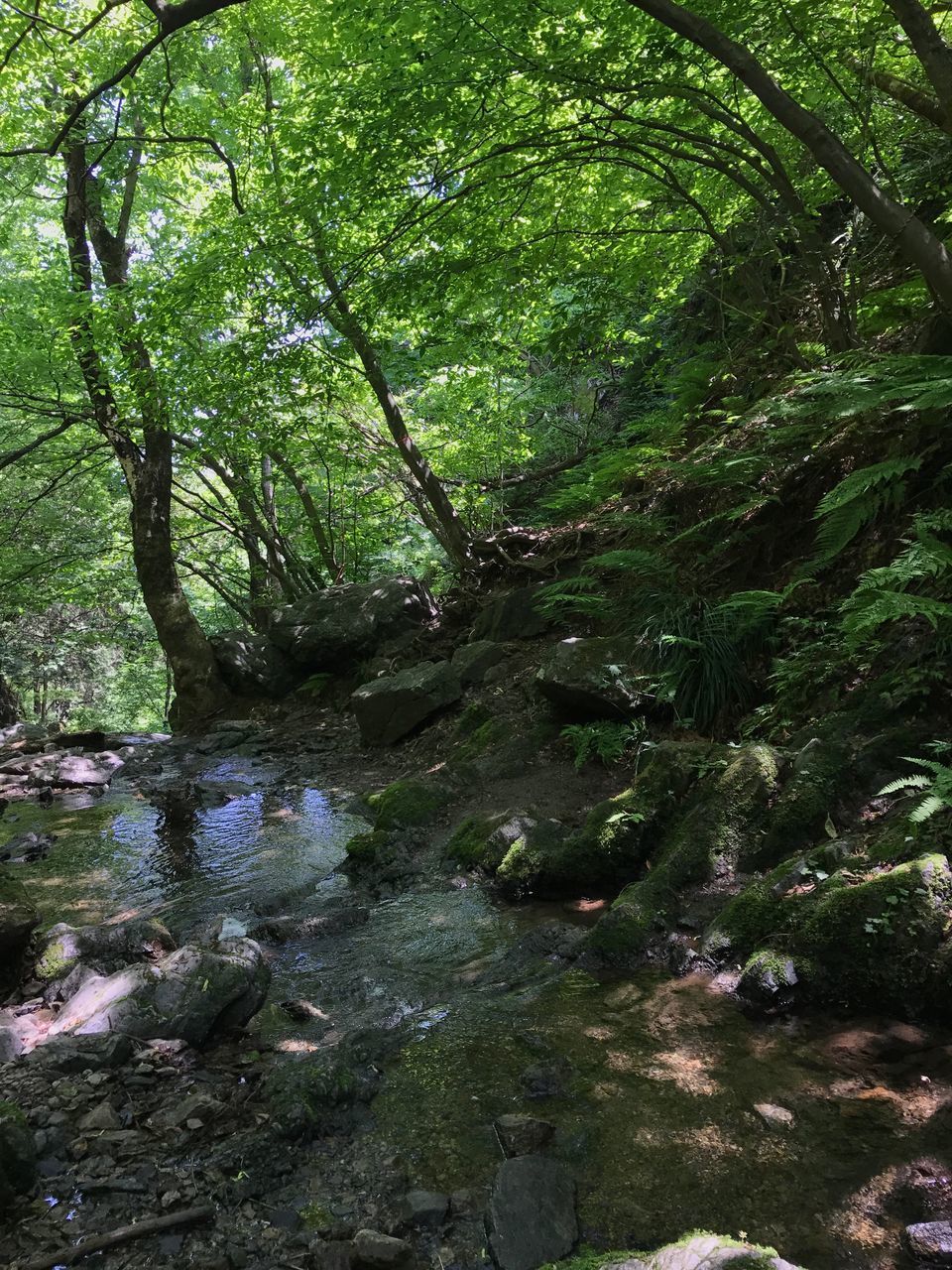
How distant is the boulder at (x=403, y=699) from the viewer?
965 centimetres

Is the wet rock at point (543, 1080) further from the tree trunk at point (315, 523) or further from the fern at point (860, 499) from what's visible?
the tree trunk at point (315, 523)

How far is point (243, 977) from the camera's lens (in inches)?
153

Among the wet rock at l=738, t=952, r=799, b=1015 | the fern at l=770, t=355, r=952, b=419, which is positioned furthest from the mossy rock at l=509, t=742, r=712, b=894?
the fern at l=770, t=355, r=952, b=419

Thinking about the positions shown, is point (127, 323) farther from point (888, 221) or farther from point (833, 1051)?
point (833, 1051)

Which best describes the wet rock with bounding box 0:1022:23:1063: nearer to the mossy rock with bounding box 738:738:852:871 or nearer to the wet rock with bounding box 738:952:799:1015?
the wet rock with bounding box 738:952:799:1015

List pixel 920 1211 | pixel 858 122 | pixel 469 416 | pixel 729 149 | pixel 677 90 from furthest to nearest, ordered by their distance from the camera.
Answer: pixel 469 416 < pixel 858 122 < pixel 729 149 < pixel 677 90 < pixel 920 1211

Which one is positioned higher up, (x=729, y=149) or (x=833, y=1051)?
(x=729, y=149)

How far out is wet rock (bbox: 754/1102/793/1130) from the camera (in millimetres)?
2668

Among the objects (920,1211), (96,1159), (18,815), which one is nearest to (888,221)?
(920,1211)

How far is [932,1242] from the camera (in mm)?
2061

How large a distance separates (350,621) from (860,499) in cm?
965

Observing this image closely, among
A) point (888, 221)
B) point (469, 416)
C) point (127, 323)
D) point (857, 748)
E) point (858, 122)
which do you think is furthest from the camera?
point (469, 416)

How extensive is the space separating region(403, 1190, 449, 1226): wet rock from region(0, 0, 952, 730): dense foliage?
329 cm

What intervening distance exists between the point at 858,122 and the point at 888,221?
3034mm
